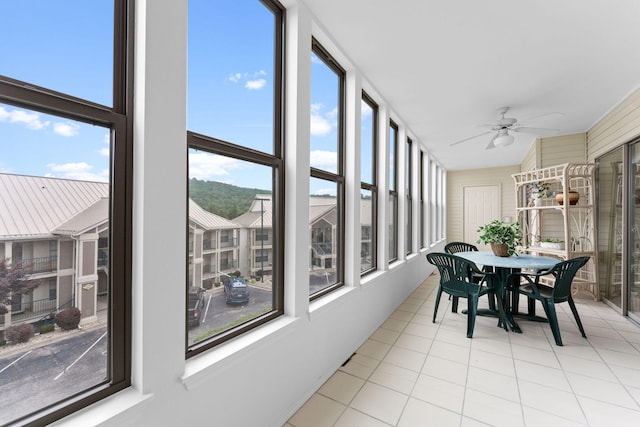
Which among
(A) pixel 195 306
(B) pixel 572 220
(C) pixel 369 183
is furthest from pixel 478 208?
(A) pixel 195 306

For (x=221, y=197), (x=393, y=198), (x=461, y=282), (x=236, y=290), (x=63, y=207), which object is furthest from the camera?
(x=393, y=198)

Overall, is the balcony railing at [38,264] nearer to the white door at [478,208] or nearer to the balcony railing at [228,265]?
the balcony railing at [228,265]

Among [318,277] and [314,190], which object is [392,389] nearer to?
[318,277]

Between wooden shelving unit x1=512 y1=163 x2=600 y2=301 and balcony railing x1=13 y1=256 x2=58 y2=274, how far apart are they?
551 cm

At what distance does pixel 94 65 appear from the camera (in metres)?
1.10

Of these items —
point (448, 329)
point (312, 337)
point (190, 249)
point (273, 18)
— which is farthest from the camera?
point (448, 329)

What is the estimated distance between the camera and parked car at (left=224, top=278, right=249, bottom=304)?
1658 mm

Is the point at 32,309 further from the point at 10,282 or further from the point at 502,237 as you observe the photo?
the point at 502,237

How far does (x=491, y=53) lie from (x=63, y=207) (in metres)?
3.26

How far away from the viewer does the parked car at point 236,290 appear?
5.44ft

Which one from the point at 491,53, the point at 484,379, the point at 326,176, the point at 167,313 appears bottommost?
the point at 484,379

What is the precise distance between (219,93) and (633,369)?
3941mm

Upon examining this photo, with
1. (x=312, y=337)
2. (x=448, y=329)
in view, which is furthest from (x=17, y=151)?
(x=448, y=329)

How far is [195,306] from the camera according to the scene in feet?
4.82
